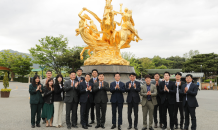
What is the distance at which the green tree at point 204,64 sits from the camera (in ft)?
127

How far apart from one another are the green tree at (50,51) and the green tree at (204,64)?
2834 centimetres

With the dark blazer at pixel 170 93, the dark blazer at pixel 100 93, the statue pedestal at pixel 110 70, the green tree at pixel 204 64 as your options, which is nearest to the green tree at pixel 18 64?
the statue pedestal at pixel 110 70

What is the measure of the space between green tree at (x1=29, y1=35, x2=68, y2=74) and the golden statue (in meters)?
19.5

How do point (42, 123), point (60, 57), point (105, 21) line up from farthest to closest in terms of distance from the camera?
1. point (60, 57)
2. point (105, 21)
3. point (42, 123)

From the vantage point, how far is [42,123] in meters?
6.72

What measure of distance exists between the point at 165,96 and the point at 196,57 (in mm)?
40284

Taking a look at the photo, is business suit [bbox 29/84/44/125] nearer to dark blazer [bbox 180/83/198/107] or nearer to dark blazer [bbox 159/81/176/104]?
dark blazer [bbox 159/81/176/104]

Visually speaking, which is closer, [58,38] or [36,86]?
[36,86]

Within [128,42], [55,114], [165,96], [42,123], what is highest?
[128,42]

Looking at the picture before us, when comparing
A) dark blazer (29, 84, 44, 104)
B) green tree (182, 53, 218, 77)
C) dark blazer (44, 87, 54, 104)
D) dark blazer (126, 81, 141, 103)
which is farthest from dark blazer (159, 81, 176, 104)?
green tree (182, 53, 218, 77)

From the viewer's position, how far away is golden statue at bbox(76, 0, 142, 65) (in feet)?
42.5

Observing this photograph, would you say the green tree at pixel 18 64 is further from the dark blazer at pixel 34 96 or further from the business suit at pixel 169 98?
the business suit at pixel 169 98

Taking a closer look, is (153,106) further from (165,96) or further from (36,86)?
(36,86)

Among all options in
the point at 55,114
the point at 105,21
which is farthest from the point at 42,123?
the point at 105,21
